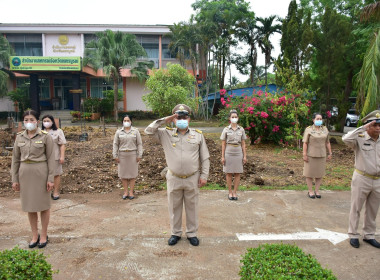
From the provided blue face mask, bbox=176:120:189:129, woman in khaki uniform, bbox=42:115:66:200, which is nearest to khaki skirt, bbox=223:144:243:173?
blue face mask, bbox=176:120:189:129

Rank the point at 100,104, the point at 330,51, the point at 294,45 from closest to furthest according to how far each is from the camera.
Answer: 1. the point at 330,51
2. the point at 294,45
3. the point at 100,104

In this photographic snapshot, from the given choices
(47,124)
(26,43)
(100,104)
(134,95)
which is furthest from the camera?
(26,43)

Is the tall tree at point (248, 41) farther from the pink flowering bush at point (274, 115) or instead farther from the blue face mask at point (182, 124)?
the blue face mask at point (182, 124)

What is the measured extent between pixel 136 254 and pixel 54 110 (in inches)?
1158

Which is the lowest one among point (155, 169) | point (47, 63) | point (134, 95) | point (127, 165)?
point (155, 169)

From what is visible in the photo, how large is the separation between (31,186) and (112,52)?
2143 cm

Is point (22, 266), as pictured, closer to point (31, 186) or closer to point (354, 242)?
point (31, 186)

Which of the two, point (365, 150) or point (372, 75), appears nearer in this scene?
point (365, 150)

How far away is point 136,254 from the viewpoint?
11.9 feet

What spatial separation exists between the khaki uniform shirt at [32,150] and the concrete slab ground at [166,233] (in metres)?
0.97

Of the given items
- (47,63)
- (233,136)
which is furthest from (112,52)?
(233,136)

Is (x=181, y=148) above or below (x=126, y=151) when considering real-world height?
above

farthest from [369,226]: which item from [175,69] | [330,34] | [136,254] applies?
[175,69]

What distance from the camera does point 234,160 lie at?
5.69m
